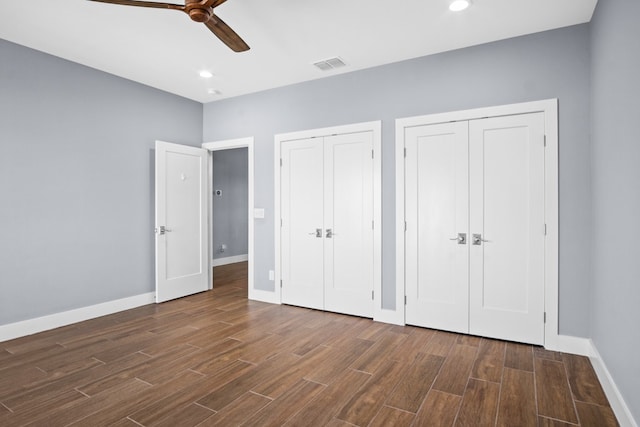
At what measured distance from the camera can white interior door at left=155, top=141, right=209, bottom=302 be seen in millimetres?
4746

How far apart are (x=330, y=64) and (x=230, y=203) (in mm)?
4870

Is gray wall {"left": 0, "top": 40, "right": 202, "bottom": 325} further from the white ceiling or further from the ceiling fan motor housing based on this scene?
the ceiling fan motor housing

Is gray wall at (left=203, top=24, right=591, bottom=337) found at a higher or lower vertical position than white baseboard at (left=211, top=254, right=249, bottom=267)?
higher

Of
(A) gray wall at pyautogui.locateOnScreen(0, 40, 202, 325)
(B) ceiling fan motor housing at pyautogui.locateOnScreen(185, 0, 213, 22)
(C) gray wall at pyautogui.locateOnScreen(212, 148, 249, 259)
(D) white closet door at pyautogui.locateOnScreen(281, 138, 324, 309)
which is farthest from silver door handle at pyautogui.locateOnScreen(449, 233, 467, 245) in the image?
(C) gray wall at pyautogui.locateOnScreen(212, 148, 249, 259)

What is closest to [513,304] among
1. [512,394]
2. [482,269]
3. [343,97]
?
[482,269]

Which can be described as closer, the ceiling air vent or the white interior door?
the ceiling air vent

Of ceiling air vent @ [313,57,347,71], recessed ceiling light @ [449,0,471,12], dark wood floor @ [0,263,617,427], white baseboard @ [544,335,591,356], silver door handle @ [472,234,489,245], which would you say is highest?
ceiling air vent @ [313,57,347,71]

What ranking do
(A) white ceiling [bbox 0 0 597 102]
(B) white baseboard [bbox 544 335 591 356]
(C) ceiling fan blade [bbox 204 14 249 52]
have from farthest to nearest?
Answer: 1. (B) white baseboard [bbox 544 335 591 356]
2. (A) white ceiling [bbox 0 0 597 102]
3. (C) ceiling fan blade [bbox 204 14 249 52]

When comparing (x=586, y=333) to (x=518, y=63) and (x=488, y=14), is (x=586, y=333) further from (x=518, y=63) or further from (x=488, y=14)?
(x=488, y=14)

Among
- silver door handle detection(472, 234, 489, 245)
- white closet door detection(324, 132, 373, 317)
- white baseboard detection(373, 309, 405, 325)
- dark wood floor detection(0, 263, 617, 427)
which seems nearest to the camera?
dark wood floor detection(0, 263, 617, 427)

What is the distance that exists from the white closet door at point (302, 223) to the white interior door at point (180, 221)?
56.0 inches

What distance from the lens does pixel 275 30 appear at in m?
3.28

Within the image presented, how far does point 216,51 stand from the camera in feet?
12.2

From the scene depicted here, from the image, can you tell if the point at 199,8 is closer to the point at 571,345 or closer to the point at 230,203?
the point at 571,345
